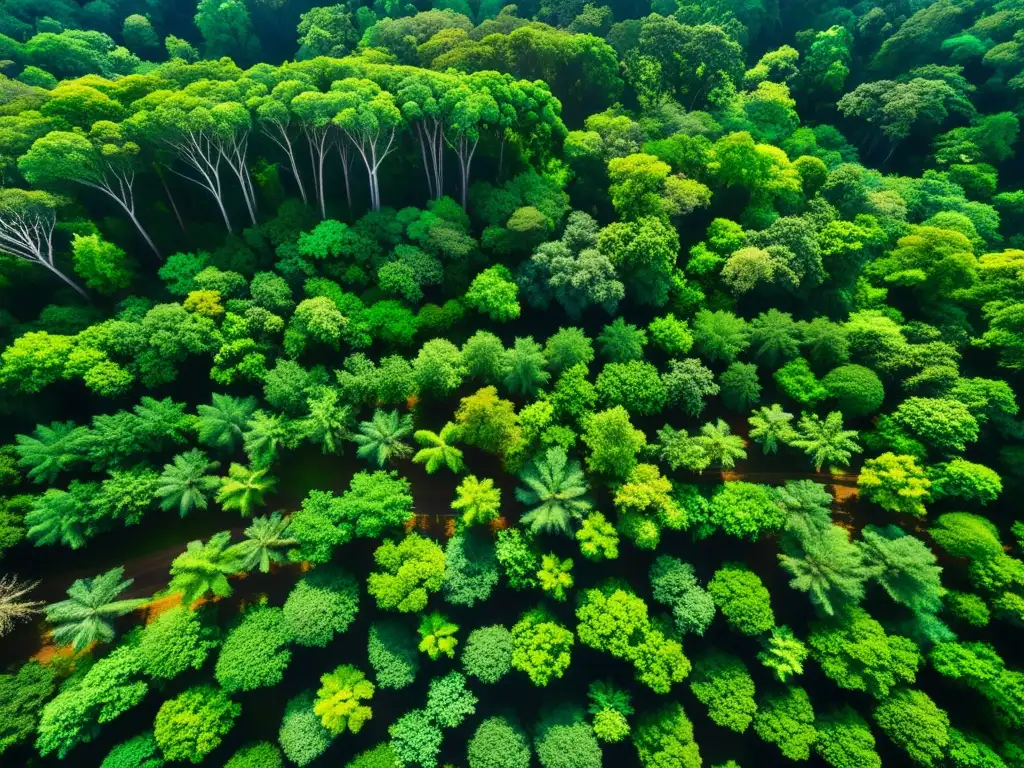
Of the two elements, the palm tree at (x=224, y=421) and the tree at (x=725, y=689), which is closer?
the tree at (x=725, y=689)

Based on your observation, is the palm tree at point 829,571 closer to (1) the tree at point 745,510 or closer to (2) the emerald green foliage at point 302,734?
(1) the tree at point 745,510

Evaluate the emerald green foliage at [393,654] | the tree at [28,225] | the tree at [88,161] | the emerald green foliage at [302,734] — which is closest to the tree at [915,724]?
the emerald green foliage at [393,654]

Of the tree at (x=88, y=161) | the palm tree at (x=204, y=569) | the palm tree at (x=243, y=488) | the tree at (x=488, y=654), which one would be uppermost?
the tree at (x=88, y=161)

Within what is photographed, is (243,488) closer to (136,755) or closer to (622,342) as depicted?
(136,755)

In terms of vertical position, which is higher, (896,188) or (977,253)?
(896,188)

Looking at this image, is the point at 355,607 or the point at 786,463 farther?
the point at 786,463

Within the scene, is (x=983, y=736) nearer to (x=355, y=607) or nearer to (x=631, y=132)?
(x=355, y=607)

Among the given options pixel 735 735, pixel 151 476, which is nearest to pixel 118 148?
pixel 151 476

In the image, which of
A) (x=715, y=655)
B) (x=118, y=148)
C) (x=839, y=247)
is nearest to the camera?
(x=715, y=655)

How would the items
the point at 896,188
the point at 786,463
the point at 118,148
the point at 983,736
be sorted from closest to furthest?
the point at 983,736, the point at 118,148, the point at 786,463, the point at 896,188
